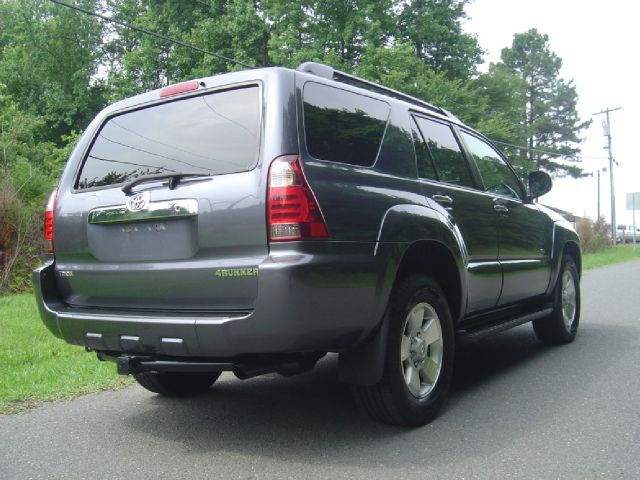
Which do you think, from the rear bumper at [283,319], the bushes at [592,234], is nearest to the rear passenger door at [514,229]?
the rear bumper at [283,319]

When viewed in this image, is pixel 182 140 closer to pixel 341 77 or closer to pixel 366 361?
pixel 341 77

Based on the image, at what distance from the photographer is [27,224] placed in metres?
11.0

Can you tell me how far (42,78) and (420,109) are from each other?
3685 centimetres

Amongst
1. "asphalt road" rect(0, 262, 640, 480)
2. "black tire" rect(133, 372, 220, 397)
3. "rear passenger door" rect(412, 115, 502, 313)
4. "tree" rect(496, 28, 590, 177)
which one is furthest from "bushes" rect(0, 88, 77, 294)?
"tree" rect(496, 28, 590, 177)

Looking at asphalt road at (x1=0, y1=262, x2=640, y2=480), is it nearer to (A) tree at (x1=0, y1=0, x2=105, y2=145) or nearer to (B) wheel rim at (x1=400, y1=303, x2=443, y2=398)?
(B) wheel rim at (x1=400, y1=303, x2=443, y2=398)

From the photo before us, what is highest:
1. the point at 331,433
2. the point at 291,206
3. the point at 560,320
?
the point at 291,206

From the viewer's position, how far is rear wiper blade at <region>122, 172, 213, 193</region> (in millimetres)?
3188

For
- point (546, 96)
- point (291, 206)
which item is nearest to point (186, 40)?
point (291, 206)

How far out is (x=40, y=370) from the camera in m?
5.25

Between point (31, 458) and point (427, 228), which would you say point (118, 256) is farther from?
point (427, 228)

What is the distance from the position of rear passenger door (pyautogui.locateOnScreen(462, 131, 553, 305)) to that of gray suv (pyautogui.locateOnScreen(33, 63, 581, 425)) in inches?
28.6

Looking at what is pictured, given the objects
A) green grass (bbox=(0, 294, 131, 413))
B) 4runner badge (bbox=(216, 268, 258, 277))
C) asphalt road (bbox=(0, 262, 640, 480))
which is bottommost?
asphalt road (bbox=(0, 262, 640, 480))

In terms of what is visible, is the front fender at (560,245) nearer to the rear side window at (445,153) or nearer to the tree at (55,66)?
the rear side window at (445,153)

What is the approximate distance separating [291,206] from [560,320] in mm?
3944
